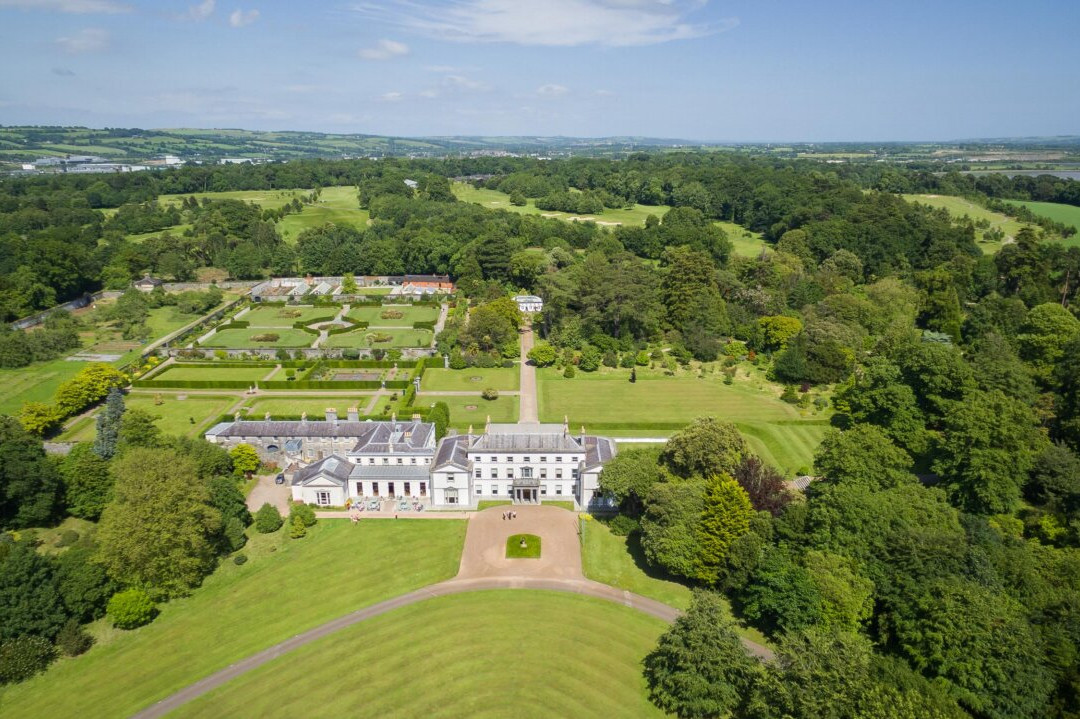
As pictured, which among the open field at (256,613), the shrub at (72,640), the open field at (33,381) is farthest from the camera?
the open field at (33,381)

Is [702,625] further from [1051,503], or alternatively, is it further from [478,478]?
[1051,503]

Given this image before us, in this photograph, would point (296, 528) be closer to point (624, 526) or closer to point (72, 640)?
point (72, 640)

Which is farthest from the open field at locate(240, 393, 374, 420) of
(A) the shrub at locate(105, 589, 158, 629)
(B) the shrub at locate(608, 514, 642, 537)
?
(B) the shrub at locate(608, 514, 642, 537)

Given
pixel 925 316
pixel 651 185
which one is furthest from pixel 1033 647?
pixel 651 185

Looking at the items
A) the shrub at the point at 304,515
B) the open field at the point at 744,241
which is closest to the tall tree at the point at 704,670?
the shrub at the point at 304,515

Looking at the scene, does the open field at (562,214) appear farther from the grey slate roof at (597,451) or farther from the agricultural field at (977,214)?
the grey slate roof at (597,451)

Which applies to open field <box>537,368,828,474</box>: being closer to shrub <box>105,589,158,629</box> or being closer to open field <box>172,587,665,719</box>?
open field <box>172,587,665,719</box>

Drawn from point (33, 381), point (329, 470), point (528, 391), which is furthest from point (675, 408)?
point (33, 381)
